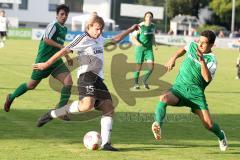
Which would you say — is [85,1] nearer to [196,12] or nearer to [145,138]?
[196,12]

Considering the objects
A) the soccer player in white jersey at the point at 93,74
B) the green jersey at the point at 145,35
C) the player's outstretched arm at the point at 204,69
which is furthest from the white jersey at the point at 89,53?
the green jersey at the point at 145,35

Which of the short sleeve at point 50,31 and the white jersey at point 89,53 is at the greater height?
the short sleeve at point 50,31

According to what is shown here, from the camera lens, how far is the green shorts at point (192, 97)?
10.0 meters

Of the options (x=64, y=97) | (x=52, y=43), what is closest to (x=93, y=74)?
(x=52, y=43)

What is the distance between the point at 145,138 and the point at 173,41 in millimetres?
55799

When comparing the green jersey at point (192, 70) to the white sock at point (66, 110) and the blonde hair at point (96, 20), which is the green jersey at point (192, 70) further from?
the white sock at point (66, 110)

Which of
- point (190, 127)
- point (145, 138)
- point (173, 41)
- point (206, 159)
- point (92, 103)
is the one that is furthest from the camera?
point (173, 41)

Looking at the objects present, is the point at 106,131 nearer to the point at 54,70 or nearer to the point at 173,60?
the point at 173,60

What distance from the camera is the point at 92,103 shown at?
1001 cm

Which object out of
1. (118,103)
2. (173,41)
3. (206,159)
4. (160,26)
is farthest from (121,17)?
(206,159)

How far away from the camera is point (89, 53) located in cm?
1008

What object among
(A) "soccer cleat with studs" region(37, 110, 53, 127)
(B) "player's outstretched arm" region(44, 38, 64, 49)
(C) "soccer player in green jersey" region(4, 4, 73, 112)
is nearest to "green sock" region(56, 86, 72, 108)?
(C) "soccer player in green jersey" region(4, 4, 73, 112)

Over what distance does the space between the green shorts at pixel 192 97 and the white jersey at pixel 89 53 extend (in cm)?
124

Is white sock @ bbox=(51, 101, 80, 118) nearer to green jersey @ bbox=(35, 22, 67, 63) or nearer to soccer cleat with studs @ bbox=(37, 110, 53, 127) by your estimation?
soccer cleat with studs @ bbox=(37, 110, 53, 127)
